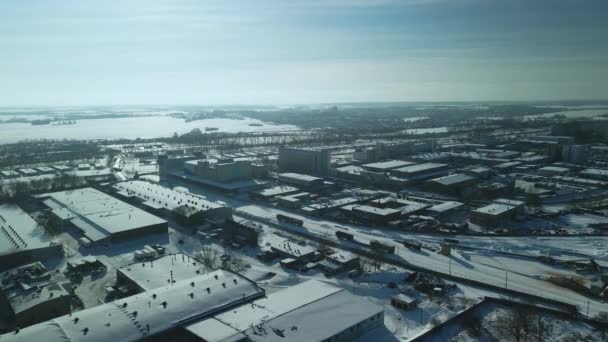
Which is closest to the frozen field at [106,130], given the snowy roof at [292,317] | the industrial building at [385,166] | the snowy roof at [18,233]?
the industrial building at [385,166]

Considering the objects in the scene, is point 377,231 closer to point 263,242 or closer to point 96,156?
point 263,242

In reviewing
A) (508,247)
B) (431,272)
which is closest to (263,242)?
(431,272)

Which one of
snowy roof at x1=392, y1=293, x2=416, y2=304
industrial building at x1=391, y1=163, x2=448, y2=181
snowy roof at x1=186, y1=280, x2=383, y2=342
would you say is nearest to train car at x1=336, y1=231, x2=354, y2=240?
snowy roof at x1=392, y1=293, x2=416, y2=304

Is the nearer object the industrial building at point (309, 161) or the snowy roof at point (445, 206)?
the snowy roof at point (445, 206)

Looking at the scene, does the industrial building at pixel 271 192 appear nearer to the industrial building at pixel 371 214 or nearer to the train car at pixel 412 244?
the industrial building at pixel 371 214

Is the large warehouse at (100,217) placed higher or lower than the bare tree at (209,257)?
higher

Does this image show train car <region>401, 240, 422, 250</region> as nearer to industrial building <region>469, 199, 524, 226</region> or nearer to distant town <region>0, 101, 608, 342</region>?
distant town <region>0, 101, 608, 342</region>
